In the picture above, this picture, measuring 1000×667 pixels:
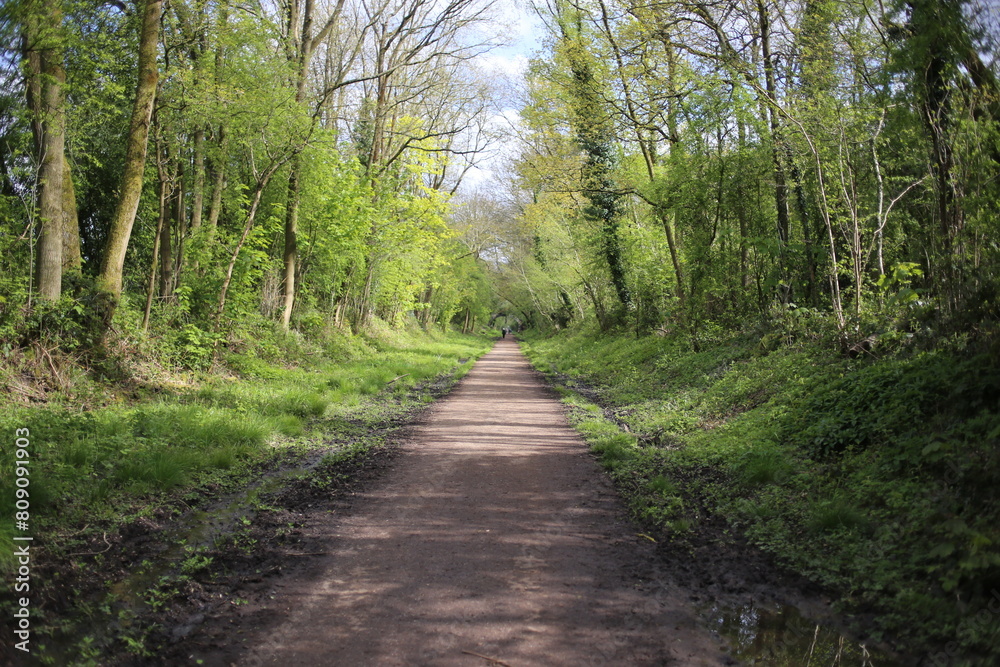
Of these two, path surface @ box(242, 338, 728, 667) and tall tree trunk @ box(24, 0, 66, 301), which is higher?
tall tree trunk @ box(24, 0, 66, 301)

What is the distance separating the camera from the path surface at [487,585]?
304 centimetres

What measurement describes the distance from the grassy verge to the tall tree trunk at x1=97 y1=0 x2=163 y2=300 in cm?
191

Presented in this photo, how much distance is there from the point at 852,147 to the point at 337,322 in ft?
50.9

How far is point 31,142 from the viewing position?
9.89 meters

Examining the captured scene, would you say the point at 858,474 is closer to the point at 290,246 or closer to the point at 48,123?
the point at 48,123

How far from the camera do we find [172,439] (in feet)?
21.4

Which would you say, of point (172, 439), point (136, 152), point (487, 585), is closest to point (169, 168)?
point (136, 152)

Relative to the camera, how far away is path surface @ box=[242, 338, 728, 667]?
3037mm

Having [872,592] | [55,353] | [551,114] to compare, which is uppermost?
[551,114]

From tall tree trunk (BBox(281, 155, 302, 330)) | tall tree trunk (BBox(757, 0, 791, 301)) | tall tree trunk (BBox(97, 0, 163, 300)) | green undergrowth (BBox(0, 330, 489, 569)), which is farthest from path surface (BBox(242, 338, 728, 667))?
tall tree trunk (BBox(281, 155, 302, 330))

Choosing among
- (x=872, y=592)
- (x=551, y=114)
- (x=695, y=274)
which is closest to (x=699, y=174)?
(x=695, y=274)

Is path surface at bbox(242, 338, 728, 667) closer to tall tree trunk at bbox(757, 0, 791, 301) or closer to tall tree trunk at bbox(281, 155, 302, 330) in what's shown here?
tall tree trunk at bbox(757, 0, 791, 301)

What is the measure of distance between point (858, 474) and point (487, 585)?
11.1 feet

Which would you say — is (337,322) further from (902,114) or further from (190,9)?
(902,114)
